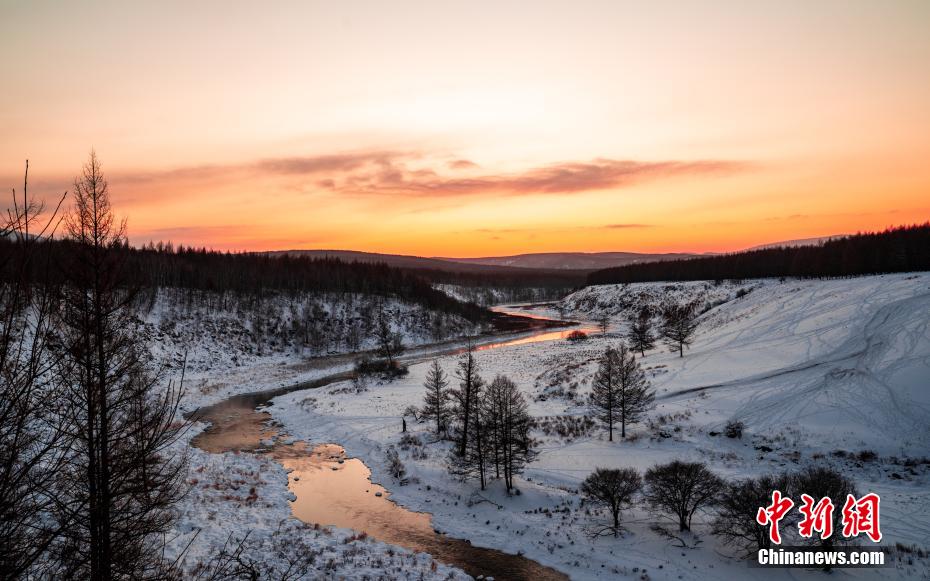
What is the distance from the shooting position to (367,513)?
22.9m

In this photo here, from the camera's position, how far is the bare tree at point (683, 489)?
1905 centimetres

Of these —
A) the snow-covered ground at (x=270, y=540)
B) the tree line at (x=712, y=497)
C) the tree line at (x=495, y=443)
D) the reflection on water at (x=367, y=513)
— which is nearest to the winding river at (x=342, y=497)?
the reflection on water at (x=367, y=513)

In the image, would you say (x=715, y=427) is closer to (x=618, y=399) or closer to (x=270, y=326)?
(x=618, y=399)

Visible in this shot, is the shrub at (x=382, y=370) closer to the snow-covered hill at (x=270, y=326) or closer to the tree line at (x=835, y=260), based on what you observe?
the snow-covered hill at (x=270, y=326)

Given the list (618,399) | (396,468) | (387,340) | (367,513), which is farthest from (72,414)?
(387,340)

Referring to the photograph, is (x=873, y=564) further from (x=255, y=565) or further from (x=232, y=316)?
(x=232, y=316)

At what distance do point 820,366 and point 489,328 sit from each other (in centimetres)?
7571

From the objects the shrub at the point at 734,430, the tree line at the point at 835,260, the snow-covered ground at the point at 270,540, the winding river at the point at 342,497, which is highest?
the tree line at the point at 835,260

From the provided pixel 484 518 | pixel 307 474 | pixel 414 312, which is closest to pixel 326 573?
pixel 484 518

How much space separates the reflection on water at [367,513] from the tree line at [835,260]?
86922 millimetres

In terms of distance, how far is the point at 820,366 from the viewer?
38.3 meters

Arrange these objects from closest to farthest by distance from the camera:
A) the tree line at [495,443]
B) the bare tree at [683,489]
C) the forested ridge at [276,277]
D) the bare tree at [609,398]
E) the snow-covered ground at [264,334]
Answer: the bare tree at [683,489]
the tree line at [495,443]
the bare tree at [609,398]
the snow-covered ground at [264,334]
the forested ridge at [276,277]

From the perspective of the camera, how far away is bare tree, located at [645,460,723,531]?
19.0 meters

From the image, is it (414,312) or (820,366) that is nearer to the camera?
(820,366)
